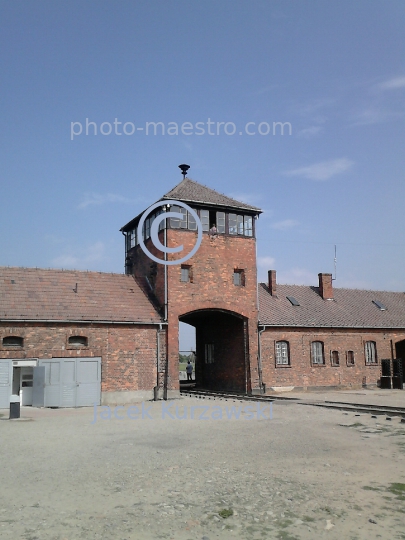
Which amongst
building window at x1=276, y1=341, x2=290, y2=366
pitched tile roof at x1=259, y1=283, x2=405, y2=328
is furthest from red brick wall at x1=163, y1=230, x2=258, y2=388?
building window at x1=276, y1=341, x2=290, y2=366

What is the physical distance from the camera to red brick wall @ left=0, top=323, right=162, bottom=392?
21.3 m

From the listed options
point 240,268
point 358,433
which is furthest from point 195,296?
point 358,433

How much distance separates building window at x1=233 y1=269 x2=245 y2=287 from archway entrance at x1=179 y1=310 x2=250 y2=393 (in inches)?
67.6

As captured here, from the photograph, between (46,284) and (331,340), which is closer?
(46,284)

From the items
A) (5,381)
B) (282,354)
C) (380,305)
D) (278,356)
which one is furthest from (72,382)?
(380,305)

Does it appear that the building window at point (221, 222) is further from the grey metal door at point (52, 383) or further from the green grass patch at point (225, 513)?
the green grass patch at point (225, 513)

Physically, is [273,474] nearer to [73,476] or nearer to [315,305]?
[73,476]

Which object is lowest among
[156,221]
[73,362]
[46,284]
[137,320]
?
[73,362]

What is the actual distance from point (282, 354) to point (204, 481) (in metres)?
20.6

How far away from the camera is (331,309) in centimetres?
3278

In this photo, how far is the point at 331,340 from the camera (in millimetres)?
30562

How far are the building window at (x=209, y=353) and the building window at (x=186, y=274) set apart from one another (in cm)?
655

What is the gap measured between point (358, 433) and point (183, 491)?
284 inches

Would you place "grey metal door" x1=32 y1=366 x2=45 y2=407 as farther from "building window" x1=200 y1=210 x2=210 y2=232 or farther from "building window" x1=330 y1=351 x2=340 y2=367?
"building window" x1=330 y1=351 x2=340 y2=367
